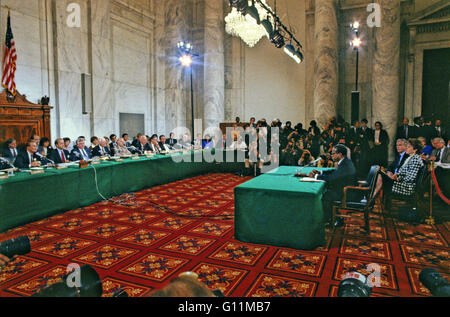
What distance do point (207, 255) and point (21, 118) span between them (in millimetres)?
6439

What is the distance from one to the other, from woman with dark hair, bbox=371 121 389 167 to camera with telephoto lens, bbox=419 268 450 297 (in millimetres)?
8463

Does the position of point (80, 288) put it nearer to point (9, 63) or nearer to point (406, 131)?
point (9, 63)

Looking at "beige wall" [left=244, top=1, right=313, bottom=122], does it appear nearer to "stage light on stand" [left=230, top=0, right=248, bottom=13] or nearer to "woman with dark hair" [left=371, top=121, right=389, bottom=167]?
"woman with dark hair" [left=371, top=121, right=389, bottom=167]

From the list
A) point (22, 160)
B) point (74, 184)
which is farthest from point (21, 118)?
point (74, 184)

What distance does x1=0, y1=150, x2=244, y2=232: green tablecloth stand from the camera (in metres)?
4.77

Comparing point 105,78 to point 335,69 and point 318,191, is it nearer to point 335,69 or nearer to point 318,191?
point 335,69

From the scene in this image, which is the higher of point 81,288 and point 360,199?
point 81,288

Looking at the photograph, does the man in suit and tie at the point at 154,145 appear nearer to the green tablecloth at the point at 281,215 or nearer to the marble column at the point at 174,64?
the marble column at the point at 174,64

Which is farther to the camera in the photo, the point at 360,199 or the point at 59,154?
the point at 59,154

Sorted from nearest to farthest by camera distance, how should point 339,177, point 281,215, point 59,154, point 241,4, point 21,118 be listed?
point 281,215
point 339,177
point 241,4
point 59,154
point 21,118

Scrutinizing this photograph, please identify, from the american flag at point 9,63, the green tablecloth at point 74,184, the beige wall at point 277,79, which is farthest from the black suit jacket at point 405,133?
the american flag at point 9,63

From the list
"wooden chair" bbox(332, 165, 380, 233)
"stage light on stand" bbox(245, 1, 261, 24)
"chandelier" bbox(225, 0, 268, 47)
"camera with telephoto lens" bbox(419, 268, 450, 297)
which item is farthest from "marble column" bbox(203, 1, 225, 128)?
"camera with telephoto lens" bbox(419, 268, 450, 297)

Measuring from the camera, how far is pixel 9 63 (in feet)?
24.5

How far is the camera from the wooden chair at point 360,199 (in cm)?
450
